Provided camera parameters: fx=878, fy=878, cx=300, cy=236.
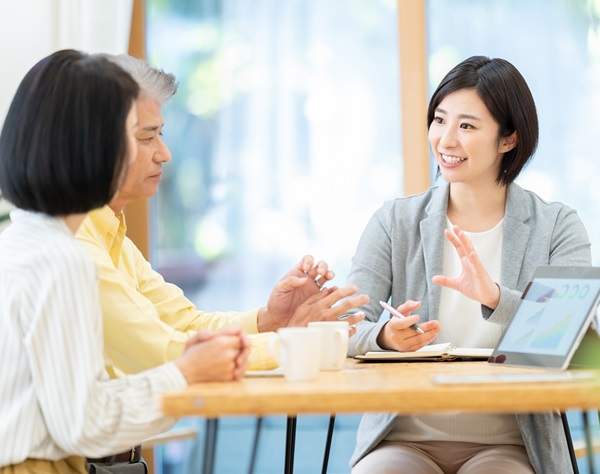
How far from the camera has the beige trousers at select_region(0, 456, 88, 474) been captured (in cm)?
135

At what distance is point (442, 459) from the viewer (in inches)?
79.0

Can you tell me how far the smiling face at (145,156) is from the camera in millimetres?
1986

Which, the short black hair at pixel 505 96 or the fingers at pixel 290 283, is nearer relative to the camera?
the fingers at pixel 290 283

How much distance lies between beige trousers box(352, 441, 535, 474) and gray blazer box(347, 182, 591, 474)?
60mm

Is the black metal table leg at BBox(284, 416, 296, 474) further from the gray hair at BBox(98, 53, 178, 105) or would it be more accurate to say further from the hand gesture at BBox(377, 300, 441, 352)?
the gray hair at BBox(98, 53, 178, 105)

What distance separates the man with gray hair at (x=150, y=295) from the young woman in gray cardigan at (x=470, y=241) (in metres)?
0.17

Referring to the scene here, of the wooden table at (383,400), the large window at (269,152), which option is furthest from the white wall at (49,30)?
the wooden table at (383,400)

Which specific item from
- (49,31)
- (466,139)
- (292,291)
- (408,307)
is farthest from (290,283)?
(49,31)

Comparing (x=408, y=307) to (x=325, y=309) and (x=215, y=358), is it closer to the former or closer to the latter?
(x=325, y=309)

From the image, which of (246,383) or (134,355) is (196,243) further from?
(246,383)

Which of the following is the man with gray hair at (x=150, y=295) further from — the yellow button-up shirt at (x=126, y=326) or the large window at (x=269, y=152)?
the large window at (x=269, y=152)

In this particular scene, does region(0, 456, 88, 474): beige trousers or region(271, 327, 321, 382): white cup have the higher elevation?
region(271, 327, 321, 382): white cup

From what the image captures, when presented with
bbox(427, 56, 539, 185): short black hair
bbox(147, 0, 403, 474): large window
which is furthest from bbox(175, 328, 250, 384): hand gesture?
bbox(147, 0, 403, 474): large window

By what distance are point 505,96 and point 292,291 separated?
777 millimetres
